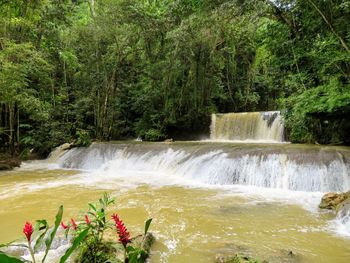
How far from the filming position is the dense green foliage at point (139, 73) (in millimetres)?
10320

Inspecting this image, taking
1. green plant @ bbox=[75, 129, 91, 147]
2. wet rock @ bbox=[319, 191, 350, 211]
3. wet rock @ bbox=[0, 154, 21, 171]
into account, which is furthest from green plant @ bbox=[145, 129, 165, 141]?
wet rock @ bbox=[319, 191, 350, 211]

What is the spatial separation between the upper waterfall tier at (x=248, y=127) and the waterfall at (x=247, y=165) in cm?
368

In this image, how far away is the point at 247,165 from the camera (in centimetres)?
791

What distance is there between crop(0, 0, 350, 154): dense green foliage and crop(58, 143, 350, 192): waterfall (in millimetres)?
2542

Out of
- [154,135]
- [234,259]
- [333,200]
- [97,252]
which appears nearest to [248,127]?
[154,135]

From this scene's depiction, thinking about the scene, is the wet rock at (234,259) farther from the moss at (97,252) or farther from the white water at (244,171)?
the white water at (244,171)

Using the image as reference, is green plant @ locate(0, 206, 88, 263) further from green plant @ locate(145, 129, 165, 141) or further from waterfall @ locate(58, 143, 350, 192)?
green plant @ locate(145, 129, 165, 141)

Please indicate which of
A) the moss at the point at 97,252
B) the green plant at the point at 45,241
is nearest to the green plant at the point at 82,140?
the moss at the point at 97,252

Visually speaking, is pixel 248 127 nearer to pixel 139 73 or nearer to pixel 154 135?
pixel 154 135

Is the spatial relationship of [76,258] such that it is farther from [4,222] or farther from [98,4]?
[98,4]

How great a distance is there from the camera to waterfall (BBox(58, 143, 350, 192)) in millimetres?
6832

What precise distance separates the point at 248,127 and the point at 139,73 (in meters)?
6.53

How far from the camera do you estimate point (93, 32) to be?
14.3m

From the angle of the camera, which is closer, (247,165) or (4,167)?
(247,165)
